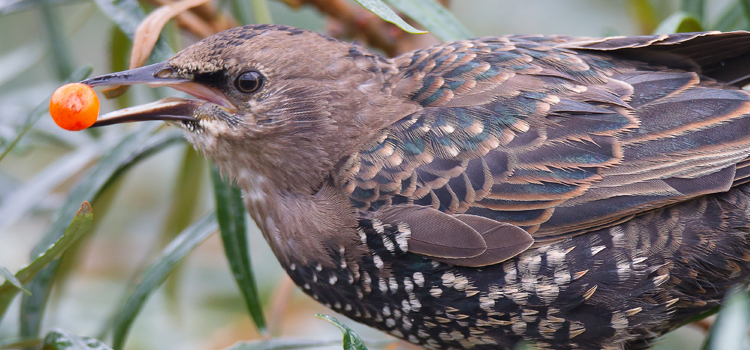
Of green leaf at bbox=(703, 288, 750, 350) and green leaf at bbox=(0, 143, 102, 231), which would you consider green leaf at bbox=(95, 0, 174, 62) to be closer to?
green leaf at bbox=(0, 143, 102, 231)

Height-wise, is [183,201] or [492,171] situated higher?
[183,201]

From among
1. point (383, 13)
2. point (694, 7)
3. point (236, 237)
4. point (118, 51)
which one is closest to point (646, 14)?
point (694, 7)

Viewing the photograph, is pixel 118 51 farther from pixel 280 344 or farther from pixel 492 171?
pixel 492 171

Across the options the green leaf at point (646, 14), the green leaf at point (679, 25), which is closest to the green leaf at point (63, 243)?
the green leaf at point (679, 25)

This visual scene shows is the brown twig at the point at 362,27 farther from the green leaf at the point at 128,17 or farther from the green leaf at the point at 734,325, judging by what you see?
the green leaf at the point at 734,325

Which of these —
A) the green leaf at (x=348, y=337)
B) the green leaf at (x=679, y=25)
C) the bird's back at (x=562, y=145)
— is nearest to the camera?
the green leaf at (x=348, y=337)

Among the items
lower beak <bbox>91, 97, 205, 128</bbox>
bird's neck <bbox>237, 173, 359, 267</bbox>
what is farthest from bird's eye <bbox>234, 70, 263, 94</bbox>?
bird's neck <bbox>237, 173, 359, 267</bbox>

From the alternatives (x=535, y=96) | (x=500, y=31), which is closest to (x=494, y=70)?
(x=535, y=96)
